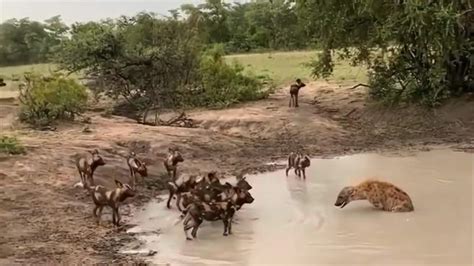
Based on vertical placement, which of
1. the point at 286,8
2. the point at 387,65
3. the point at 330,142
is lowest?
the point at 330,142

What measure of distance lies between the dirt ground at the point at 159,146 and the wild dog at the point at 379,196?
3196 mm

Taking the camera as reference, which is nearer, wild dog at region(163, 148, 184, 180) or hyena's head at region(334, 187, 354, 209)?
hyena's head at region(334, 187, 354, 209)

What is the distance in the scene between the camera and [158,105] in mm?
22109

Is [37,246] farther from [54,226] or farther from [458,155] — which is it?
[458,155]

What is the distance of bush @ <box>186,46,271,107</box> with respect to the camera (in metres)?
23.0

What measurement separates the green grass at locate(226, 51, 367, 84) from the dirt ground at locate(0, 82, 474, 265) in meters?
3.29

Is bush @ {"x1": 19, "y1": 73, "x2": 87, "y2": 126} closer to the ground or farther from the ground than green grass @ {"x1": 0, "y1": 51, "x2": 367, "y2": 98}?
farther from the ground

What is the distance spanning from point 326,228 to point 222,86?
13990mm

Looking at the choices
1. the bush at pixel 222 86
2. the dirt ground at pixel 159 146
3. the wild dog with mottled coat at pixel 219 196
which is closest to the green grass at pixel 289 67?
the dirt ground at pixel 159 146

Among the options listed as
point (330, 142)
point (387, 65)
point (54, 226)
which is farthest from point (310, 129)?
point (54, 226)

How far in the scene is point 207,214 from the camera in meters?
9.73

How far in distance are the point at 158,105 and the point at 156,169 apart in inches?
337

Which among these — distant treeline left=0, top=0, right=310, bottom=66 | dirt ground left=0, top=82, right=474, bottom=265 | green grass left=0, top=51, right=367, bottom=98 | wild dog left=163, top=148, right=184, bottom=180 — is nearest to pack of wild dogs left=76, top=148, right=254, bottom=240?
dirt ground left=0, top=82, right=474, bottom=265

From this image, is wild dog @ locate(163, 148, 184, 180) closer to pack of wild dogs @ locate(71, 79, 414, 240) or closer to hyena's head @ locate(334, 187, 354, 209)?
pack of wild dogs @ locate(71, 79, 414, 240)
